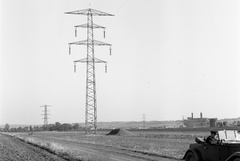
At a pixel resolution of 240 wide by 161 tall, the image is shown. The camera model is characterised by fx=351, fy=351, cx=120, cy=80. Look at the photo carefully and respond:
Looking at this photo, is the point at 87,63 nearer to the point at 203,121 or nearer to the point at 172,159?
the point at 172,159

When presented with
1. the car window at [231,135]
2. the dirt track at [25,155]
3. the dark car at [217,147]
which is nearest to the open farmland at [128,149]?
the dirt track at [25,155]

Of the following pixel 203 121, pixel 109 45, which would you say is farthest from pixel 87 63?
pixel 203 121

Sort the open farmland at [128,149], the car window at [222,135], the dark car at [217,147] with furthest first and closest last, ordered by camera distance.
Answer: the open farmland at [128,149], the car window at [222,135], the dark car at [217,147]

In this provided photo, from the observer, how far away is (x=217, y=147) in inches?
513

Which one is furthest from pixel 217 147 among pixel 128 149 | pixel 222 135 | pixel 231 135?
pixel 128 149

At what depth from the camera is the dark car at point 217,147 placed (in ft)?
41.0

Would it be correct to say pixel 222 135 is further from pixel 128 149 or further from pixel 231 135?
pixel 128 149

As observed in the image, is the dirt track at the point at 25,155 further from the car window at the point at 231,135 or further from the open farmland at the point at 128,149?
the car window at the point at 231,135

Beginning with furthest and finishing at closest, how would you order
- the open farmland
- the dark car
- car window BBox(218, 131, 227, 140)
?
the open farmland, car window BBox(218, 131, 227, 140), the dark car

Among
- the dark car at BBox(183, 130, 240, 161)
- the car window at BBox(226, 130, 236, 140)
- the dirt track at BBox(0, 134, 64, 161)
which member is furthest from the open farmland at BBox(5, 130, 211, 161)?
the car window at BBox(226, 130, 236, 140)

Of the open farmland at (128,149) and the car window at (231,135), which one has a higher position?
the car window at (231,135)

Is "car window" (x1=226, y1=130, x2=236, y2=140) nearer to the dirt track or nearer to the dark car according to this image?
the dark car

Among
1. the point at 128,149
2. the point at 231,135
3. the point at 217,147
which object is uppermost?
the point at 231,135

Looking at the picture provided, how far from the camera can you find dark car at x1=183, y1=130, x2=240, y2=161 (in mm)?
12500
